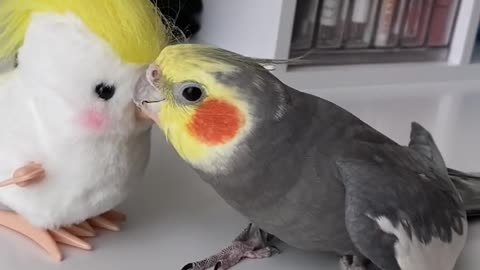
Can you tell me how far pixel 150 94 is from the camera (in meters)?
0.49

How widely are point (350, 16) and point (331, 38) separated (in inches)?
1.4

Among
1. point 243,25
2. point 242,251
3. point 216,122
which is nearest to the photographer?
point 216,122

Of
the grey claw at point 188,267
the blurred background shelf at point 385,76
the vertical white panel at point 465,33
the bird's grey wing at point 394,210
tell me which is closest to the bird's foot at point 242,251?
the grey claw at point 188,267

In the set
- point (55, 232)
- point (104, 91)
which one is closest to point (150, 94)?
point (104, 91)

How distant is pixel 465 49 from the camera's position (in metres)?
1.01

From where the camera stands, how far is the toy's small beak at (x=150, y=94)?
1.60ft

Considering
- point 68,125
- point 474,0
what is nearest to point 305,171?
point 68,125

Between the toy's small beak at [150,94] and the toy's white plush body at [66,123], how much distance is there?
0.01m

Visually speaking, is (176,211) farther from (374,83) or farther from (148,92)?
(374,83)

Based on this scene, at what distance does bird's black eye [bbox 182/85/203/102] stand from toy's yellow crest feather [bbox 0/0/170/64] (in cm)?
5

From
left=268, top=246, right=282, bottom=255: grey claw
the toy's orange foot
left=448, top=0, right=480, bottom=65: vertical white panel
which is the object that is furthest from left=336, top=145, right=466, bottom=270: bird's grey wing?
left=448, top=0, right=480, bottom=65: vertical white panel

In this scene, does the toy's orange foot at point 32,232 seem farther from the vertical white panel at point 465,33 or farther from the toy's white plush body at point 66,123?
the vertical white panel at point 465,33

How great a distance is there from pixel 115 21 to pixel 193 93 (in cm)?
7

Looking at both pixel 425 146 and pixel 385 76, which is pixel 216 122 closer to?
pixel 425 146
